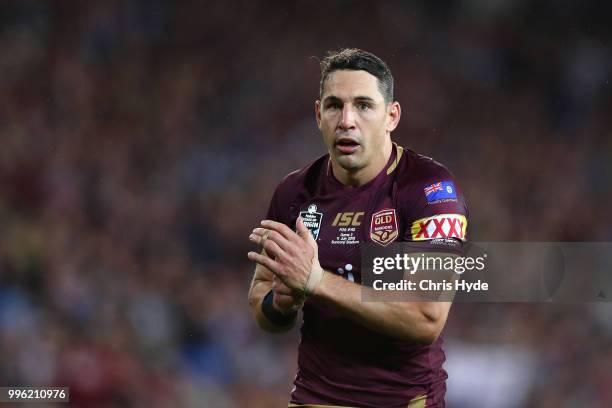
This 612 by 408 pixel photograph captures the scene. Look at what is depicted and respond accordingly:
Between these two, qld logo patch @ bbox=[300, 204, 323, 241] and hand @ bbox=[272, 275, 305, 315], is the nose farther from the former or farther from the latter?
hand @ bbox=[272, 275, 305, 315]

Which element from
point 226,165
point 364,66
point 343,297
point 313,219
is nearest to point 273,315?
point 313,219

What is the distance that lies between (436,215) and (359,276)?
37 cm

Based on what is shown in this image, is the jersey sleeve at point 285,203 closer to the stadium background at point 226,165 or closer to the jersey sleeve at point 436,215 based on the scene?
the jersey sleeve at point 436,215

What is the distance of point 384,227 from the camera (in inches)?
141

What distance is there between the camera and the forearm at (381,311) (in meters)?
3.32

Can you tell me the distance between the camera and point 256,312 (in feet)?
12.7

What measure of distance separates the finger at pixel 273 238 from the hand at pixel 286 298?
0.17 metres

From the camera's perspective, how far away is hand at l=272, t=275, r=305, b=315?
136 inches

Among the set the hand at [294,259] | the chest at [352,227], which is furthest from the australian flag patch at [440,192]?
the hand at [294,259]

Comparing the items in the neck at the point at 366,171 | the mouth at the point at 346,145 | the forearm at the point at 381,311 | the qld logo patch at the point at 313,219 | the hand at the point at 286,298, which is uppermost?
the mouth at the point at 346,145

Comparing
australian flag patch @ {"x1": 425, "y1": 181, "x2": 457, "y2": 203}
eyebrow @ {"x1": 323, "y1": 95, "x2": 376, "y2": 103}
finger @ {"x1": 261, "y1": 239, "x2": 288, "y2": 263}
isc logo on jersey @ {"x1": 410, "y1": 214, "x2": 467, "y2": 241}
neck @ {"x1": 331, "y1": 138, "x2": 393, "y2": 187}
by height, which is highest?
eyebrow @ {"x1": 323, "y1": 95, "x2": 376, "y2": 103}

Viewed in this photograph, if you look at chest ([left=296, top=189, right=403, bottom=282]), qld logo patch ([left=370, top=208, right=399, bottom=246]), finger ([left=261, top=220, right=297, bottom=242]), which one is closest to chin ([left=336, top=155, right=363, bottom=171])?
chest ([left=296, top=189, right=403, bottom=282])

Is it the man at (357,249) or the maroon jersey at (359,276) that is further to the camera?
the maroon jersey at (359,276)

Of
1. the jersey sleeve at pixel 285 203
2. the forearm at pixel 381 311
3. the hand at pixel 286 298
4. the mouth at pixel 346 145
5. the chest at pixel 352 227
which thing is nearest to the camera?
the forearm at pixel 381 311
